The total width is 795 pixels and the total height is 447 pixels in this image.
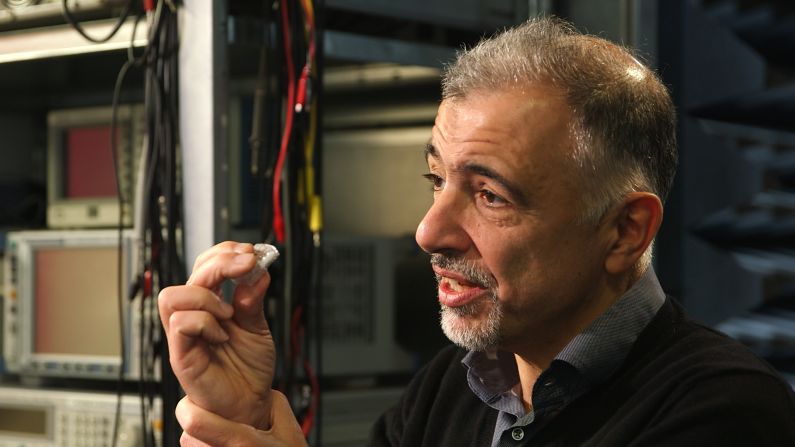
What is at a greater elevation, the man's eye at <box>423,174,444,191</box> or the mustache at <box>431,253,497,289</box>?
the man's eye at <box>423,174,444,191</box>

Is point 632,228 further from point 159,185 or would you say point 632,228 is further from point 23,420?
point 23,420

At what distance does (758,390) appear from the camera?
4.21 feet

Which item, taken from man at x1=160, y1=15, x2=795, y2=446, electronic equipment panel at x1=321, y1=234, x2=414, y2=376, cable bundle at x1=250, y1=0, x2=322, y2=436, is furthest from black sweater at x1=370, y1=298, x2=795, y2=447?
electronic equipment panel at x1=321, y1=234, x2=414, y2=376

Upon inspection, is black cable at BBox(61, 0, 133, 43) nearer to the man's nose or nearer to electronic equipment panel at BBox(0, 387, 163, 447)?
electronic equipment panel at BBox(0, 387, 163, 447)

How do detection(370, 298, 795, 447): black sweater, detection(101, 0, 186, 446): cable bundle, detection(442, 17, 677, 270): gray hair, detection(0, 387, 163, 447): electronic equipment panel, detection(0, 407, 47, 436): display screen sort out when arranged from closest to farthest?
detection(370, 298, 795, 447): black sweater < detection(442, 17, 677, 270): gray hair < detection(101, 0, 186, 446): cable bundle < detection(0, 387, 163, 447): electronic equipment panel < detection(0, 407, 47, 436): display screen

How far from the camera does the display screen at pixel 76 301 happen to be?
7.77ft

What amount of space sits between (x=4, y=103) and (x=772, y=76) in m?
1.98

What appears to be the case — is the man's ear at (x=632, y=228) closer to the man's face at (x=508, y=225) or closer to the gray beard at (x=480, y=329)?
the man's face at (x=508, y=225)

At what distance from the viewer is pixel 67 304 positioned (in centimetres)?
243

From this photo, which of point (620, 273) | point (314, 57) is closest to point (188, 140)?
point (314, 57)

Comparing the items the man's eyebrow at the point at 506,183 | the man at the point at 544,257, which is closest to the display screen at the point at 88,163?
the man at the point at 544,257

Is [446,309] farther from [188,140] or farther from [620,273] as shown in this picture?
[188,140]

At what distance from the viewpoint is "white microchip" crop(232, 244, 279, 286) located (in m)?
1.31

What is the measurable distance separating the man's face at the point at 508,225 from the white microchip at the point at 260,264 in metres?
0.19
